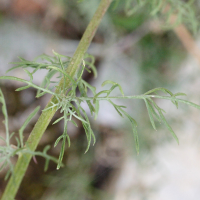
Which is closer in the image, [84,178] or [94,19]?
[94,19]

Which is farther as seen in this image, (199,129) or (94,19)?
(199,129)

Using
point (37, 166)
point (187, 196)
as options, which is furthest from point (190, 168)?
point (37, 166)

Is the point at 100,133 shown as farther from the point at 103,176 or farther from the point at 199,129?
the point at 199,129

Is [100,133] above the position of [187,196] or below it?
above

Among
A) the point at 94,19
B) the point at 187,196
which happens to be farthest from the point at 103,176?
the point at 94,19

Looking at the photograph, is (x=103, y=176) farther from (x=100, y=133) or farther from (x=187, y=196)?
(x=187, y=196)

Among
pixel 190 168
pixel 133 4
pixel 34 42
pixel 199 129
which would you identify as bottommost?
pixel 190 168

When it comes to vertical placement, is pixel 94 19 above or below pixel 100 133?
above

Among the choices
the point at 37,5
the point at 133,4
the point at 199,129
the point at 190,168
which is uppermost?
the point at 133,4
